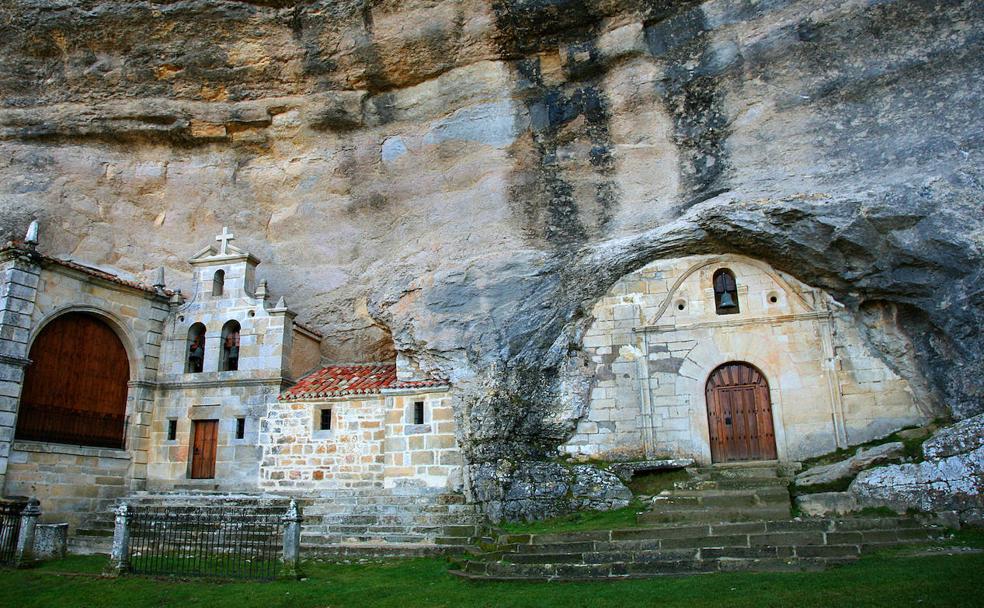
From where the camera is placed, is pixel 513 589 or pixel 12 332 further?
pixel 12 332

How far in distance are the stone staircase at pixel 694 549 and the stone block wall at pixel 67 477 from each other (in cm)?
975

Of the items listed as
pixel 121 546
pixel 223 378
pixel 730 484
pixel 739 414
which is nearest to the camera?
pixel 121 546

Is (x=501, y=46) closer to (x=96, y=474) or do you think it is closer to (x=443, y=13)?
(x=443, y=13)

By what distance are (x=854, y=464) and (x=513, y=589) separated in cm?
679

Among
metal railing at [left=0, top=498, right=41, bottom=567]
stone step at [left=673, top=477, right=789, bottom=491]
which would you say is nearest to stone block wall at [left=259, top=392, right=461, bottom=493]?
stone step at [left=673, top=477, right=789, bottom=491]

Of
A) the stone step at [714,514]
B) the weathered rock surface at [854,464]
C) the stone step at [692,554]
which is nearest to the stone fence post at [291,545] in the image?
the stone step at [692,554]

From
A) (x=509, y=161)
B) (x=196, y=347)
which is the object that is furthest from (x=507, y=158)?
(x=196, y=347)

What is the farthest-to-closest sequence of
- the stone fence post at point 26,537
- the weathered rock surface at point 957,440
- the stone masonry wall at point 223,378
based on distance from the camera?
the stone masonry wall at point 223,378 → the stone fence post at point 26,537 → the weathered rock surface at point 957,440

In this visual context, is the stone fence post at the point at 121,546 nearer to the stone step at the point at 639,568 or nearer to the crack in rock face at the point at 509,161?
the stone step at the point at 639,568

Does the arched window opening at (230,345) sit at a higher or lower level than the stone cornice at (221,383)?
higher

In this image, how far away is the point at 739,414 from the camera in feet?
48.6

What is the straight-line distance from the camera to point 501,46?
59.6 feet

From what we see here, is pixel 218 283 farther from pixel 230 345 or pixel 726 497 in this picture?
pixel 726 497

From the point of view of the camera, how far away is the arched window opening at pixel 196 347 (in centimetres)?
1858
